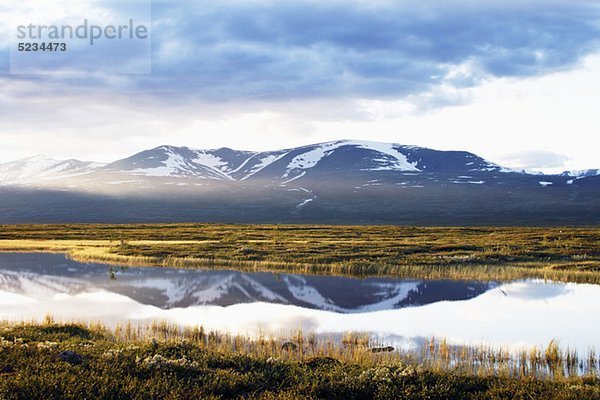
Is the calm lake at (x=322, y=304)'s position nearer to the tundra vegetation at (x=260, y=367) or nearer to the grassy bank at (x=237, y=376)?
the tundra vegetation at (x=260, y=367)

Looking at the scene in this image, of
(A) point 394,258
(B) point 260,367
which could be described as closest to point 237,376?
(B) point 260,367

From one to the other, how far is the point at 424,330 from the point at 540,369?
24.0ft

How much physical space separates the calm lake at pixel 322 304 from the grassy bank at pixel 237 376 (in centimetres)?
598

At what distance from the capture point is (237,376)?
1275 cm

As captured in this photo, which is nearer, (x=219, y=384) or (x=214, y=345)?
(x=219, y=384)

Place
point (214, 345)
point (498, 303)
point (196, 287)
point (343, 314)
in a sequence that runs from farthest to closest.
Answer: point (196, 287) < point (498, 303) < point (343, 314) < point (214, 345)

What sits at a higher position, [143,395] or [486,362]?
[143,395]

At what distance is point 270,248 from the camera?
5719 cm

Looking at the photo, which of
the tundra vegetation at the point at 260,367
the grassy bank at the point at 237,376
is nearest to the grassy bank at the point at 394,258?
the tundra vegetation at the point at 260,367

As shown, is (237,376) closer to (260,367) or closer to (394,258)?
(260,367)

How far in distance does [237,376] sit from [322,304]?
689 inches

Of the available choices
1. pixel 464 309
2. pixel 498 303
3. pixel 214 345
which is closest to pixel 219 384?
pixel 214 345

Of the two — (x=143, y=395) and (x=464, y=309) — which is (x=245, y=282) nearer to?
(x=464, y=309)

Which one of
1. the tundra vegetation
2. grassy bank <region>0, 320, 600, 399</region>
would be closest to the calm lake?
the tundra vegetation
